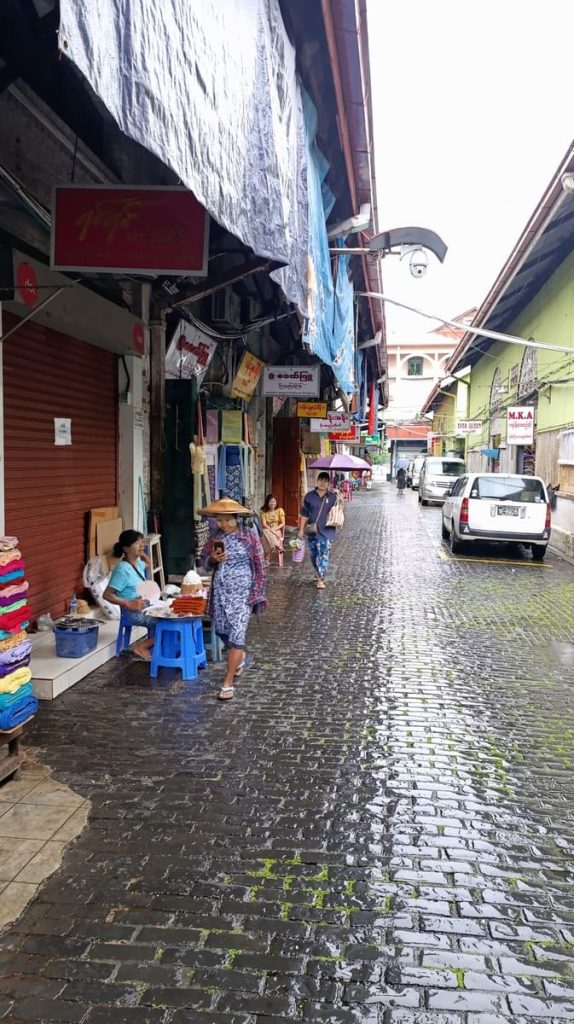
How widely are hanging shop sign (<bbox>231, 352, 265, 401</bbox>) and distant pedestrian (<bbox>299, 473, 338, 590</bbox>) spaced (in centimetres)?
222

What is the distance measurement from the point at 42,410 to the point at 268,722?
3.56 metres

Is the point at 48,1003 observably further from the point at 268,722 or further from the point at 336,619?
the point at 336,619

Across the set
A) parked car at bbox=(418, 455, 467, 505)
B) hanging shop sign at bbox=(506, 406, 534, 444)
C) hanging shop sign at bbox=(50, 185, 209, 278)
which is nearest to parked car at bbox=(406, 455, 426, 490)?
parked car at bbox=(418, 455, 467, 505)

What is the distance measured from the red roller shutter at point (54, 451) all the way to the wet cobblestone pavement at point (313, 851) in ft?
4.60

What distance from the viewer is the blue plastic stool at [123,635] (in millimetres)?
6645

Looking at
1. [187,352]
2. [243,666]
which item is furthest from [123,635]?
[187,352]

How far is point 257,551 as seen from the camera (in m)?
5.97

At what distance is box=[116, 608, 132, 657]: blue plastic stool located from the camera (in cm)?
664

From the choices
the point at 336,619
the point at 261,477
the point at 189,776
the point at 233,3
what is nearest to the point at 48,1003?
the point at 189,776

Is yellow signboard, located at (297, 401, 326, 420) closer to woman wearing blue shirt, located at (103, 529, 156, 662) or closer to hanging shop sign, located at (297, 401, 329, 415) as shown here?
hanging shop sign, located at (297, 401, 329, 415)

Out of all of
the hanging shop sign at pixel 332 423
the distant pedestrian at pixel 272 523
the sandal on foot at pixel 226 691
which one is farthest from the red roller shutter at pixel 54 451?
the hanging shop sign at pixel 332 423

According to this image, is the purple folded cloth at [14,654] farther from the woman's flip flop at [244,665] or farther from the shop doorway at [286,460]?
the shop doorway at [286,460]

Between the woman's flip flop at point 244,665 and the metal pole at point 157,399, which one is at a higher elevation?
the metal pole at point 157,399

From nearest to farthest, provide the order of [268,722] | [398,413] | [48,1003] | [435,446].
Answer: [48,1003] < [268,722] < [435,446] < [398,413]
